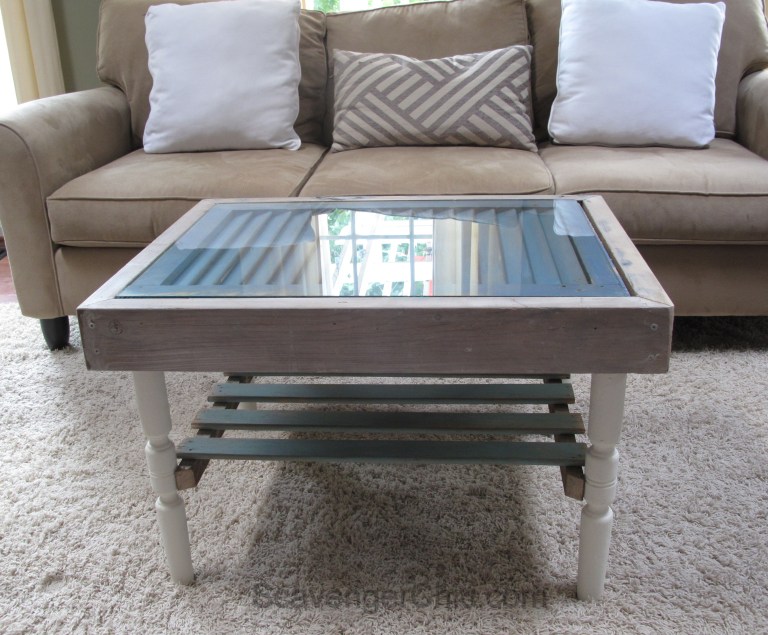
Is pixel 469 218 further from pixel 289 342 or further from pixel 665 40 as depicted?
pixel 665 40

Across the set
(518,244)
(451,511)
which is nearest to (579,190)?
(518,244)

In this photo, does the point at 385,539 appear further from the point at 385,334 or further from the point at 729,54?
the point at 729,54

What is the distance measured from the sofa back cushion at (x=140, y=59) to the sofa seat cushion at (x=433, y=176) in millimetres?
438

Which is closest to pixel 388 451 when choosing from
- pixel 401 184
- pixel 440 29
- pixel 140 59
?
pixel 401 184

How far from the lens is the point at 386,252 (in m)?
1.35

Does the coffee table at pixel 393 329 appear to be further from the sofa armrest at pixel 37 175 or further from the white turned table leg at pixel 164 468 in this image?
the sofa armrest at pixel 37 175

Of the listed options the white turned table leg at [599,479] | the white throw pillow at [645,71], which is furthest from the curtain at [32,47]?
the white turned table leg at [599,479]

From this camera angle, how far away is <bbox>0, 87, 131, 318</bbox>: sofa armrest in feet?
6.55

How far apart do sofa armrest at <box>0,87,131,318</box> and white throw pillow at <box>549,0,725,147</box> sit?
1449 millimetres

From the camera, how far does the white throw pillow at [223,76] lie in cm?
232

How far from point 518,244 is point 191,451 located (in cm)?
65

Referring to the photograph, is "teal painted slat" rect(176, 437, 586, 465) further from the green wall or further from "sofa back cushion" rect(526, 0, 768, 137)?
the green wall

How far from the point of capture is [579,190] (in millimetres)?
1970

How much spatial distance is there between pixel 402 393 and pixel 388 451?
22 centimetres
